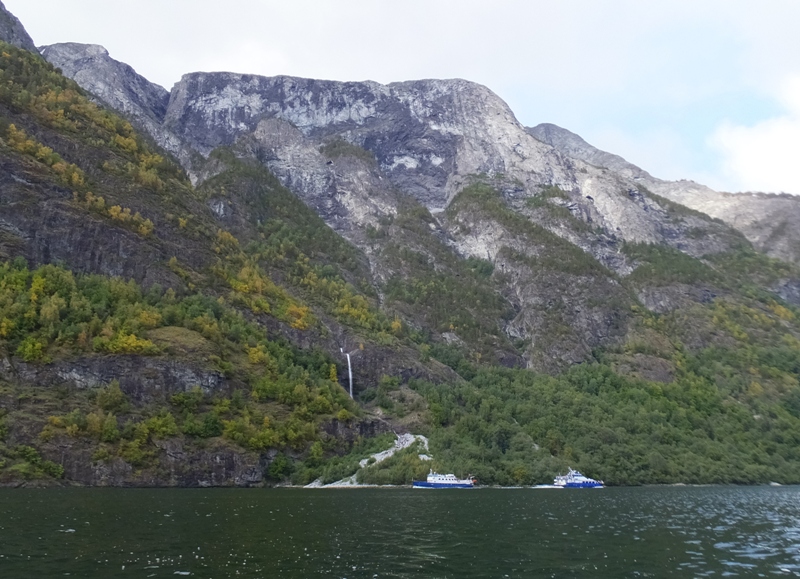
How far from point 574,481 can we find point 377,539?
88.0 meters

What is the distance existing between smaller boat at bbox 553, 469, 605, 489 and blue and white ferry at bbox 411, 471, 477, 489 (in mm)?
18748

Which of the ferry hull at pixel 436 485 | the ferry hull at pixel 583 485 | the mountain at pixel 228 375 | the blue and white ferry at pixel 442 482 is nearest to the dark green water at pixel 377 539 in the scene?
the mountain at pixel 228 375

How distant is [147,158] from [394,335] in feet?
264

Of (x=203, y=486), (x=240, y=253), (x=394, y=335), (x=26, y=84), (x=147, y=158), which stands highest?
(x=26, y=84)

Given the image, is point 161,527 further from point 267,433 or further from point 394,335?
point 394,335

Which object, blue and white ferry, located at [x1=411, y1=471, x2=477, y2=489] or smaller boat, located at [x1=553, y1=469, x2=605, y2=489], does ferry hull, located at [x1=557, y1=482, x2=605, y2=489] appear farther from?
blue and white ferry, located at [x1=411, y1=471, x2=477, y2=489]

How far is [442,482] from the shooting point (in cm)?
11275

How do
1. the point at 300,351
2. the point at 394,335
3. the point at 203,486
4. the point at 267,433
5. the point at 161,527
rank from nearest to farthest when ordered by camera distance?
the point at 161,527
the point at 203,486
the point at 267,433
the point at 300,351
the point at 394,335

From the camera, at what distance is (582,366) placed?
194625mm

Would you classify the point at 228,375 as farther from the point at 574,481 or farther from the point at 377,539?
the point at 377,539

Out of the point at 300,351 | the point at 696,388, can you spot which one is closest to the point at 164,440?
the point at 300,351

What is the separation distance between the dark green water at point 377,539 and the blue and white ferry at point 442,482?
38.1 meters

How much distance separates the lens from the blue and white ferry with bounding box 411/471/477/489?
11206 cm

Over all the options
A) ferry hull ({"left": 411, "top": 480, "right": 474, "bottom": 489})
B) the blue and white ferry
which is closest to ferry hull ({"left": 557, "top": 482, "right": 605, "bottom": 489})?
the blue and white ferry
